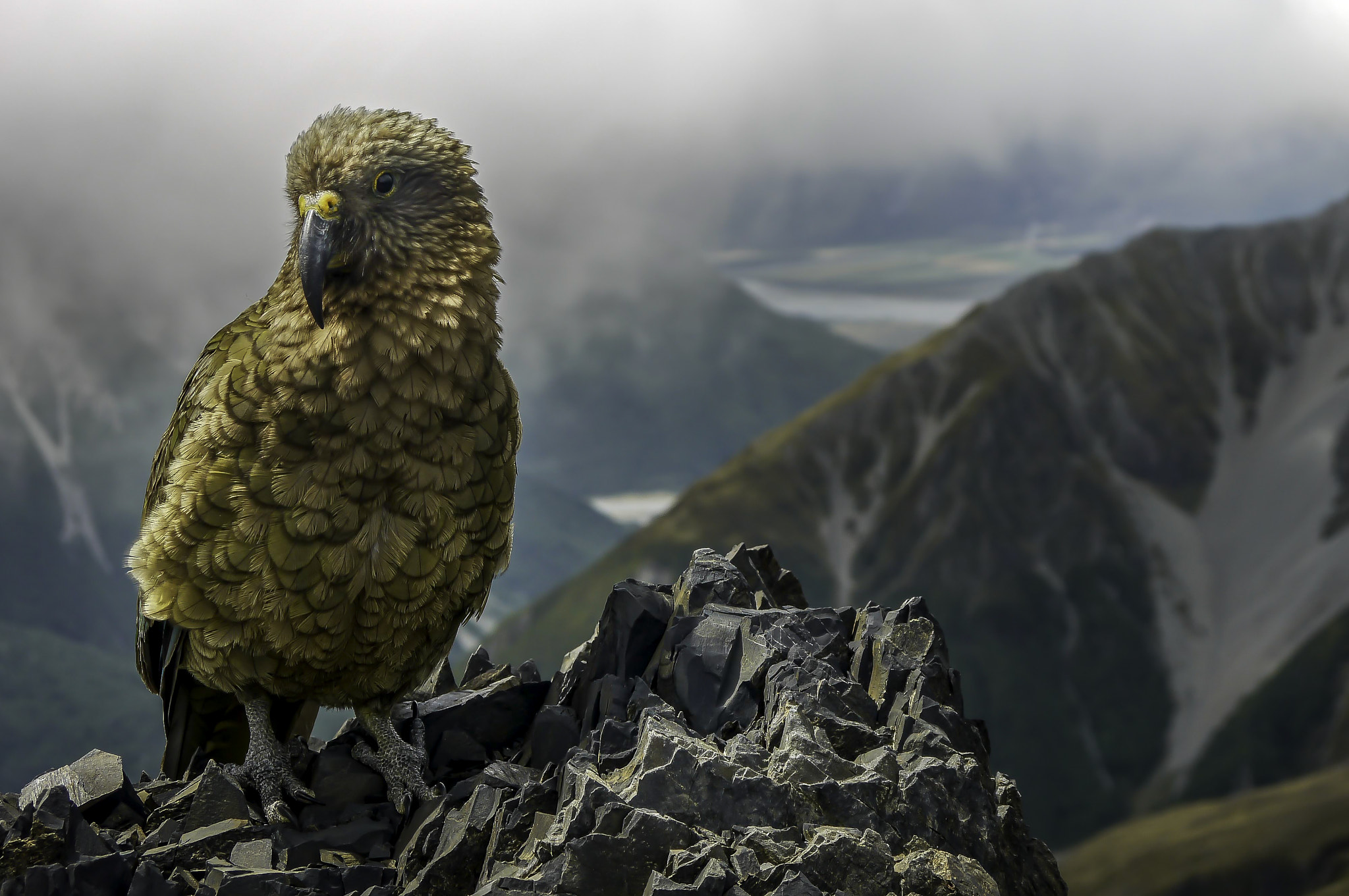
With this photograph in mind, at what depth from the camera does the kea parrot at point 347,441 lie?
618 cm

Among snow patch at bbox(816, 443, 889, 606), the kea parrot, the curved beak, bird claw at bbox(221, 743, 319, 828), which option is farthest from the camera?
snow patch at bbox(816, 443, 889, 606)

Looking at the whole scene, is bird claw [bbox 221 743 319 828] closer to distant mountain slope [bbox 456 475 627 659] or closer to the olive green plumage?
the olive green plumage

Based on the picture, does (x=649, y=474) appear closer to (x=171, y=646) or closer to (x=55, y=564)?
(x=55, y=564)

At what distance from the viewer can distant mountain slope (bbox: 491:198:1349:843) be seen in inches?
5005

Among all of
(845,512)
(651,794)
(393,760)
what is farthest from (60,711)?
(845,512)

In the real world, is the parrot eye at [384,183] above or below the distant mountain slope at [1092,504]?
below

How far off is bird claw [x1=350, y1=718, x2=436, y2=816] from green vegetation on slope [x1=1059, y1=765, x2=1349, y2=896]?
71.7 m

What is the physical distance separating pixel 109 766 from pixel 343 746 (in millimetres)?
1547

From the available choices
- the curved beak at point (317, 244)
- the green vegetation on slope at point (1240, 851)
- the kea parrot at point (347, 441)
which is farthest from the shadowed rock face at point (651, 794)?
the green vegetation on slope at point (1240, 851)

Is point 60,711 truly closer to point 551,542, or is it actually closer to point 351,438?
point 351,438

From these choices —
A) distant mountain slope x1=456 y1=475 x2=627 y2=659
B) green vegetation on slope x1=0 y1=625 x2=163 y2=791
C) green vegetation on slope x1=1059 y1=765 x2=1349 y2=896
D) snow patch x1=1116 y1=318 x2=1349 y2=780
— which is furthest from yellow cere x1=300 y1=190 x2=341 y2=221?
snow patch x1=1116 y1=318 x2=1349 y2=780

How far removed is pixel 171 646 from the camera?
707 centimetres

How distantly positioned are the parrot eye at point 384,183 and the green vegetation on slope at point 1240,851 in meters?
74.1

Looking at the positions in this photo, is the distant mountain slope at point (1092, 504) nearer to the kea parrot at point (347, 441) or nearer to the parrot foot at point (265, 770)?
the parrot foot at point (265, 770)
